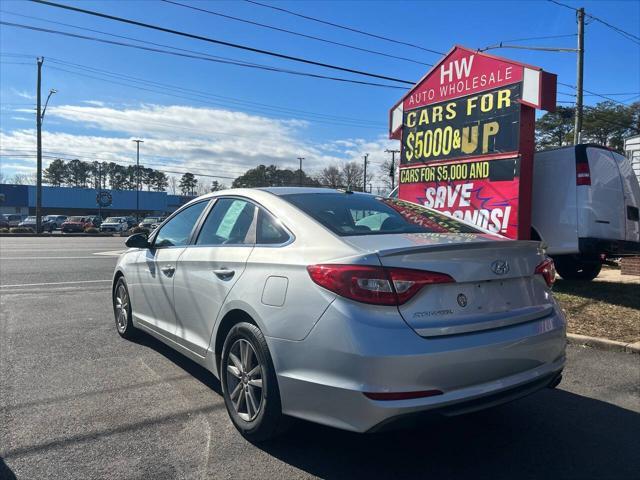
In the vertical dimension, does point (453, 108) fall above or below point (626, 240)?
above

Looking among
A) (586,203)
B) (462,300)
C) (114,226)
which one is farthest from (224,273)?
(114,226)

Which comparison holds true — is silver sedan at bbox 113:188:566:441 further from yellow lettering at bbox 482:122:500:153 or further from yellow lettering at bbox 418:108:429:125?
yellow lettering at bbox 418:108:429:125

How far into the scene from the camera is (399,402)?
2549 mm

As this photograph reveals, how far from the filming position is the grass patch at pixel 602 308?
19.3 ft

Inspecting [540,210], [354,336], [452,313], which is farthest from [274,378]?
[540,210]

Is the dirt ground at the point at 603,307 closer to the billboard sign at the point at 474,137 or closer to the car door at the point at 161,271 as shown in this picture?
the billboard sign at the point at 474,137

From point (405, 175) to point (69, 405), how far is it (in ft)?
25.8

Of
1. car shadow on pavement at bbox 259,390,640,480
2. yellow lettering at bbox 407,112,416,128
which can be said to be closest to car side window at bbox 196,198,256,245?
car shadow on pavement at bbox 259,390,640,480

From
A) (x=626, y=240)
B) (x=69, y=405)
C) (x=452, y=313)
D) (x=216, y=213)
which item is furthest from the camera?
(x=626, y=240)

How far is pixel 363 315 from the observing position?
2.62 m

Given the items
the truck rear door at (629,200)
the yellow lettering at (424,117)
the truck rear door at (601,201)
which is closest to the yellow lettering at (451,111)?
the yellow lettering at (424,117)

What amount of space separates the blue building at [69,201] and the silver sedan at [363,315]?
81.0 meters

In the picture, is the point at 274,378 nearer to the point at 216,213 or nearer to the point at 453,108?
the point at 216,213

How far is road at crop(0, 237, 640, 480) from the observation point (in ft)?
9.74
